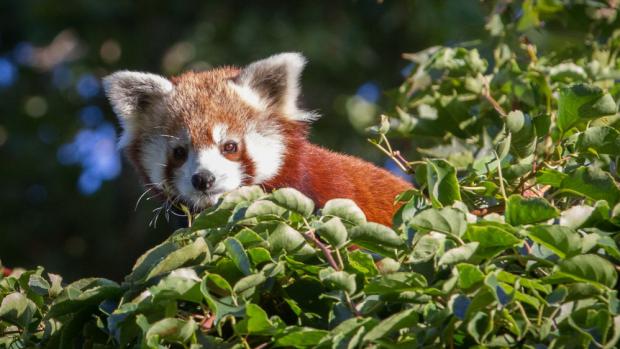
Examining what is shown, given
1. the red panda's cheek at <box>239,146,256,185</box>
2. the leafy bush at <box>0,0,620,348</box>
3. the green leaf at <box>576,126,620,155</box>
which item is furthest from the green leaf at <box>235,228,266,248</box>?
the red panda's cheek at <box>239,146,256,185</box>

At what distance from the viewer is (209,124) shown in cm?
394

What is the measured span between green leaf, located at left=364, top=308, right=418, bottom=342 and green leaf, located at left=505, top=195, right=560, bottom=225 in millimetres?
318

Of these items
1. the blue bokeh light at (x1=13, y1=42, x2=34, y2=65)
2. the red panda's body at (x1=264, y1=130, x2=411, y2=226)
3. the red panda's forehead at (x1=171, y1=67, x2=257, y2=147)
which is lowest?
the blue bokeh light at (x1=13, y1=42, x2=34, y2=65)

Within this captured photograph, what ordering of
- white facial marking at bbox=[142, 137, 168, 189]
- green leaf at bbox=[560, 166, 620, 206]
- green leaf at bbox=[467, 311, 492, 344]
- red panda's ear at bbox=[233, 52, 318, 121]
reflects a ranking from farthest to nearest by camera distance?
red panda's ear at bbox=[233, 52, 318, 121], white facial marking at bbox=[142, 137, 168, 189], green leaf at bbox=[560, 166, 620, 206], green leaf at bbox=[467, 311, 492, 344]

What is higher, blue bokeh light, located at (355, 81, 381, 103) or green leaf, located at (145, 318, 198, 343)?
green leaf, located at (145, 318, 198, 343)

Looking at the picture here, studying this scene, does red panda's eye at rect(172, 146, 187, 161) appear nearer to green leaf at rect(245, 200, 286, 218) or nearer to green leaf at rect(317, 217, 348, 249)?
green leaf at rect(245, 200, 286, 218)

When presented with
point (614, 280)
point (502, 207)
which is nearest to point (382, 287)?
point (614, 280)

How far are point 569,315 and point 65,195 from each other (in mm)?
9952

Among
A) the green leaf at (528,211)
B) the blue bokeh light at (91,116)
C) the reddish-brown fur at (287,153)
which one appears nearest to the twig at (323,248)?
the green leaf at (528,211)

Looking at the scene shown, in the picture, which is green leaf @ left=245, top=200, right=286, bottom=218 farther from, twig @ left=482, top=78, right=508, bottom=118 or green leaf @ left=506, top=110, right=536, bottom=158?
twig @ left=482, top=78, right=508, bottom=118

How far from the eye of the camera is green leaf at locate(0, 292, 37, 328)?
90.8 inches

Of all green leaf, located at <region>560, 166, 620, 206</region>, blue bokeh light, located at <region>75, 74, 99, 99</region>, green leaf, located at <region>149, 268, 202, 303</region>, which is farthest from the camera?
blue bokeh light, located at <region>75, 74, 99, 99</region>

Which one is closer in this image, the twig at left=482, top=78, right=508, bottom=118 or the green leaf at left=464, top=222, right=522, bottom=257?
the green leaf at left=464, top=222, right=522, bottom=257

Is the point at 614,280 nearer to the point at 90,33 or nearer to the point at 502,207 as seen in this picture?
the point at 502,207
